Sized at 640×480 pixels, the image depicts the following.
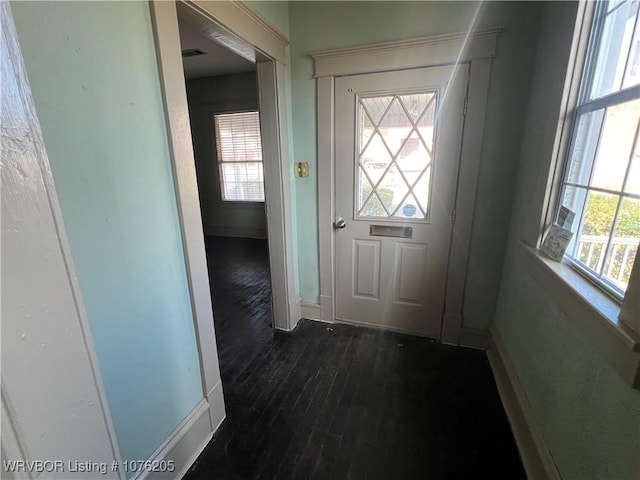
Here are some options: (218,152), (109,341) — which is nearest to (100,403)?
(109,341)

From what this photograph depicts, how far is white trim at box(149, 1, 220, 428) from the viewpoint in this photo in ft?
3.74

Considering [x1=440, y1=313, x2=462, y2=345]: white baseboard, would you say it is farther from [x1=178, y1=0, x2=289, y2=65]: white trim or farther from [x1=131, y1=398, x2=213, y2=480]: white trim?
[x1=178, y1=0, x2=289, y2=65]: white trim

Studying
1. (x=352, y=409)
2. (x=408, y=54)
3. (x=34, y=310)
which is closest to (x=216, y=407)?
(x=352, y=409)

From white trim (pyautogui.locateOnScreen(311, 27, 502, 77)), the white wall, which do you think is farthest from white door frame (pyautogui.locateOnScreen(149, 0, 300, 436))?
the white wall

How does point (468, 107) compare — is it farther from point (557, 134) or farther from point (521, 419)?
point (521, 419)

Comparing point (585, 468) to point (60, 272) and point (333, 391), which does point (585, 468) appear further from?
point (60, 272)

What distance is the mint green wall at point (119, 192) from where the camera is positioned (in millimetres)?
845

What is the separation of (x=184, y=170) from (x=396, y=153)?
145cm

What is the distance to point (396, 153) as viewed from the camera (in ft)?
6.97

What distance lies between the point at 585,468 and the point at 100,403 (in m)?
1.47

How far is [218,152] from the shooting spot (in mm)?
5324

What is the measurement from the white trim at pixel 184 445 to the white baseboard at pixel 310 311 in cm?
124

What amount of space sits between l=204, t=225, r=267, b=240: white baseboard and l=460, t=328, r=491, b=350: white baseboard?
3.83m

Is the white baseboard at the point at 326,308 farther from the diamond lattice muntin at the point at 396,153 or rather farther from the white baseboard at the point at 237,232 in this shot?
the white baseboard at the point at 237,232
